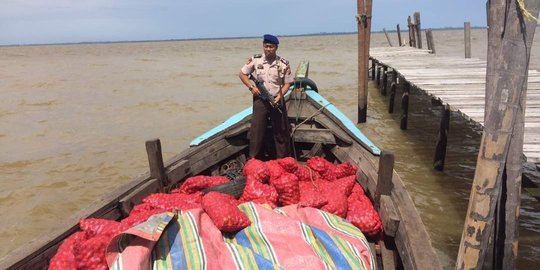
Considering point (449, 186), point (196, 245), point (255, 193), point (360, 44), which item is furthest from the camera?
point (360, 44)

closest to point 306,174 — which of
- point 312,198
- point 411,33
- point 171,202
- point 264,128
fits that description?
point 312,198

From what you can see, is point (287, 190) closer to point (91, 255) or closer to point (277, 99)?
point (277, 99)

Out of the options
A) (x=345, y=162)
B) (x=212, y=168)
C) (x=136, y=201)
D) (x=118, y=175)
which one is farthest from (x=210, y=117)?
(x=136, y=201)

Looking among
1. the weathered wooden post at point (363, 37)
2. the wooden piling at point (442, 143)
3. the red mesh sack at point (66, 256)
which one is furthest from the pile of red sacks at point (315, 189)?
the weathered wooden post at point (363, 37)

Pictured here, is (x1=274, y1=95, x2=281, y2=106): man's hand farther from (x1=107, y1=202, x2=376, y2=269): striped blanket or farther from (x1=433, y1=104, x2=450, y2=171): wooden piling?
(x1=433, y1=104, x2=450, y2=171): wooden piling

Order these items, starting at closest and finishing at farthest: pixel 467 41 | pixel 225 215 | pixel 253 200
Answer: pixel 225 215 → pixel 253 200 → pixel 467 41

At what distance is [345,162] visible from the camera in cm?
482

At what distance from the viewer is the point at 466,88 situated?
6.82 m

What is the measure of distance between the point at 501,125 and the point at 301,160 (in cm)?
340

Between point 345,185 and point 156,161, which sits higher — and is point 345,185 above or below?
below

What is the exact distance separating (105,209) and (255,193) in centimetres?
141

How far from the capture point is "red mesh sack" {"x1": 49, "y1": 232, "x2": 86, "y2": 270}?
8.39ft

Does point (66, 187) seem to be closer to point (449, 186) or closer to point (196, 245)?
point (196, 245)

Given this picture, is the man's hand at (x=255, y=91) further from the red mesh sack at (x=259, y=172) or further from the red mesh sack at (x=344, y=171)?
the red mesh sack at (x=344, y=171)
